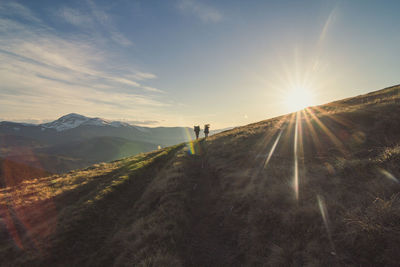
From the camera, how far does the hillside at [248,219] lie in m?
5.37

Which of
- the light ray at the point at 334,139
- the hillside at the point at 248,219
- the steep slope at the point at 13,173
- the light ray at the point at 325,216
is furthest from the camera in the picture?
the steep slope at the point at 13,173

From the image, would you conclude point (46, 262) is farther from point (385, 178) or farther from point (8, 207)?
point (385, 178)

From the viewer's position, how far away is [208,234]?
8.22 m

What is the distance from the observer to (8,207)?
1281 cm

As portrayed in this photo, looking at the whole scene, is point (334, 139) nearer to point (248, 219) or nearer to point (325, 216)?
point (325, 216)

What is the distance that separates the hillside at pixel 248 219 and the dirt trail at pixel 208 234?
1.9 inches

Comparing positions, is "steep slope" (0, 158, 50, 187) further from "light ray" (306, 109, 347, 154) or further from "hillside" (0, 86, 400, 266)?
"light ray" (306, 109, 347, 154)

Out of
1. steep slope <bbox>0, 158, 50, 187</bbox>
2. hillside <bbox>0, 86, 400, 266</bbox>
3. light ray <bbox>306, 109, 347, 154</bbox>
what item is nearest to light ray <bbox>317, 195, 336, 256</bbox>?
hillside <bbox>0, 86, 400, 266</bbox>

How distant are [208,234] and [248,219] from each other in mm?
2104

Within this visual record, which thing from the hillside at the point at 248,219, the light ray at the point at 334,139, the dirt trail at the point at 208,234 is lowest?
the dirt trail at the point at 208,234

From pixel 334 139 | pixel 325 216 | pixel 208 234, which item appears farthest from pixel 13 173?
pixel 334 139

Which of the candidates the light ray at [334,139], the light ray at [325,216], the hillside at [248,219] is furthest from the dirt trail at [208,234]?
the light ray at [334,139]

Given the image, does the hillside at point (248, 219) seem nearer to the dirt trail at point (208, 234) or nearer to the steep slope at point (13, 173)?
the dirt trail at point (208, 234)

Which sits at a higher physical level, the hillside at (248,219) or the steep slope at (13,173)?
the steep slope at (13,173)
